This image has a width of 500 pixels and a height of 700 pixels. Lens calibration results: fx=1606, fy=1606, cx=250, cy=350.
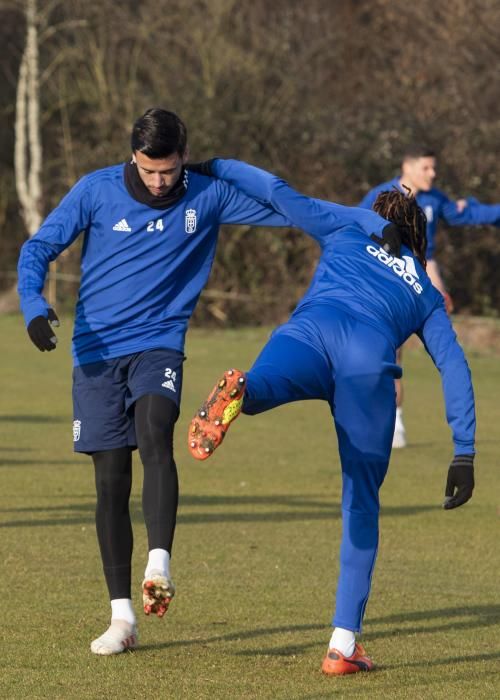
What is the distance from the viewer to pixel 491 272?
2572 cm

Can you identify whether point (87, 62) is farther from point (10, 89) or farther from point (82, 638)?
point (82, 638)

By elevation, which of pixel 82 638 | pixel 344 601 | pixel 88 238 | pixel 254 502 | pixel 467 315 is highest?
pixel 88 238

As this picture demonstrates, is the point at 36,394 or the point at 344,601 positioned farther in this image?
the point at 36,394

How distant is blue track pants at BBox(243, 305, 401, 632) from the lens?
5.87 m

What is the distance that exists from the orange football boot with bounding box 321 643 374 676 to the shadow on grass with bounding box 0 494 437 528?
3865 mm

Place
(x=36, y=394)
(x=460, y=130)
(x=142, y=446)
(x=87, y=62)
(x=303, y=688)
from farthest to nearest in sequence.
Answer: (x=87, y=62) < (x=460, y=130) < (x=36, y=394) < (x=142, y=446) < (x=303, y=688)

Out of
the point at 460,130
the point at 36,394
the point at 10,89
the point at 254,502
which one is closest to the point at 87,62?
the point at 10,89

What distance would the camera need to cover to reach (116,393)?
6.31 meters

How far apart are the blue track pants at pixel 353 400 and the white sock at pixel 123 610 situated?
33.4 inches

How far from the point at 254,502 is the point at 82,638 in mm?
4269

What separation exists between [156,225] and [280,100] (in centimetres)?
2177

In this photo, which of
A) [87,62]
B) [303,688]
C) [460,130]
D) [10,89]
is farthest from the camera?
[10,89]

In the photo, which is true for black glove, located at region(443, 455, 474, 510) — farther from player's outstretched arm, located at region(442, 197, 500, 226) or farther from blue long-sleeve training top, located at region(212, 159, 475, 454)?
player's outstretched arm, located at region(442, 197, 500, 226)

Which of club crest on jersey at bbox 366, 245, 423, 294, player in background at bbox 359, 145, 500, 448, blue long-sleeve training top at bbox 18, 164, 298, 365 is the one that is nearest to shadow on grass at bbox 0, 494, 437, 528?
player in background at bbox 359, 145, 500, 448
